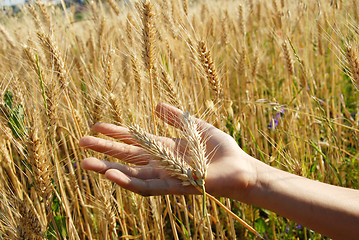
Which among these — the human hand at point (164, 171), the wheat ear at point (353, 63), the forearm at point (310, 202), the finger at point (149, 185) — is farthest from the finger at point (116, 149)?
the wheat ear at point (353, 63)

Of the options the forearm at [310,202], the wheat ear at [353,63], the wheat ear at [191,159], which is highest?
the wheat ear at [353,63]

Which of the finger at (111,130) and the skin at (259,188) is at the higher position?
the finger at (111,130)

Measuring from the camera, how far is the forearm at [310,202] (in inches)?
41.8

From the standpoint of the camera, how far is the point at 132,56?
1.78 m

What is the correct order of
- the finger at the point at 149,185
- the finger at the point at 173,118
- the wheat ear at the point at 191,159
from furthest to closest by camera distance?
the finger at the point at 173,118 < the finger at the point at 149,185 < the wheat ear at the point at 191,159

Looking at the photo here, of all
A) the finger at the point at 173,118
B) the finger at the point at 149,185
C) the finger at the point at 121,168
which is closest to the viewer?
the finger at the point at 149,185

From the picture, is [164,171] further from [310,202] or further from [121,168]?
[310,202]

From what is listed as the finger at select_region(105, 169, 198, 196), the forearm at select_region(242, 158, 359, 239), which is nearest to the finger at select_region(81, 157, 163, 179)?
the finger at select_region(105, 169, 198, 196)

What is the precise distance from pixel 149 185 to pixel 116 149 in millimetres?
305

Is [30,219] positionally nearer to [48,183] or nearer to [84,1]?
[48,183]

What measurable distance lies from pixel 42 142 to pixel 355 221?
1.21m

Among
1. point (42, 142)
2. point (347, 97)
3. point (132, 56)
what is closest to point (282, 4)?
point (347, 97)

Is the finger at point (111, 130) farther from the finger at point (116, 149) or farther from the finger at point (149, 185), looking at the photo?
the finger at point (149, 185)

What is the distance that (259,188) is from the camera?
47.6 inches
